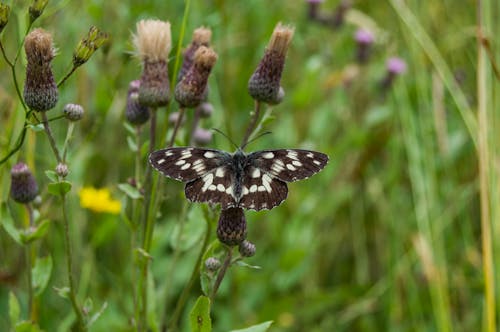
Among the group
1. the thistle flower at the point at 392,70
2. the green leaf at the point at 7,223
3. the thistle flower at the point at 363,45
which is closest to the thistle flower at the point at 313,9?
the thistle flower at the point at 363,45

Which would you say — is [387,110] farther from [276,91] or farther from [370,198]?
[276,91]

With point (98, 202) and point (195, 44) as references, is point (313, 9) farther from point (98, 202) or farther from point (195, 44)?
point (195, 44)

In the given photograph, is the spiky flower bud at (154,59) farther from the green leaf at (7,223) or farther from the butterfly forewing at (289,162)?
the green leaf at (7,223)

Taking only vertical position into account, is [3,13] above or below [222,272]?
above

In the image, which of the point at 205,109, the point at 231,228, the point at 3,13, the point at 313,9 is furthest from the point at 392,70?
the point at 3,13

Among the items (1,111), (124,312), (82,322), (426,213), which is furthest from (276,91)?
(1,111)
